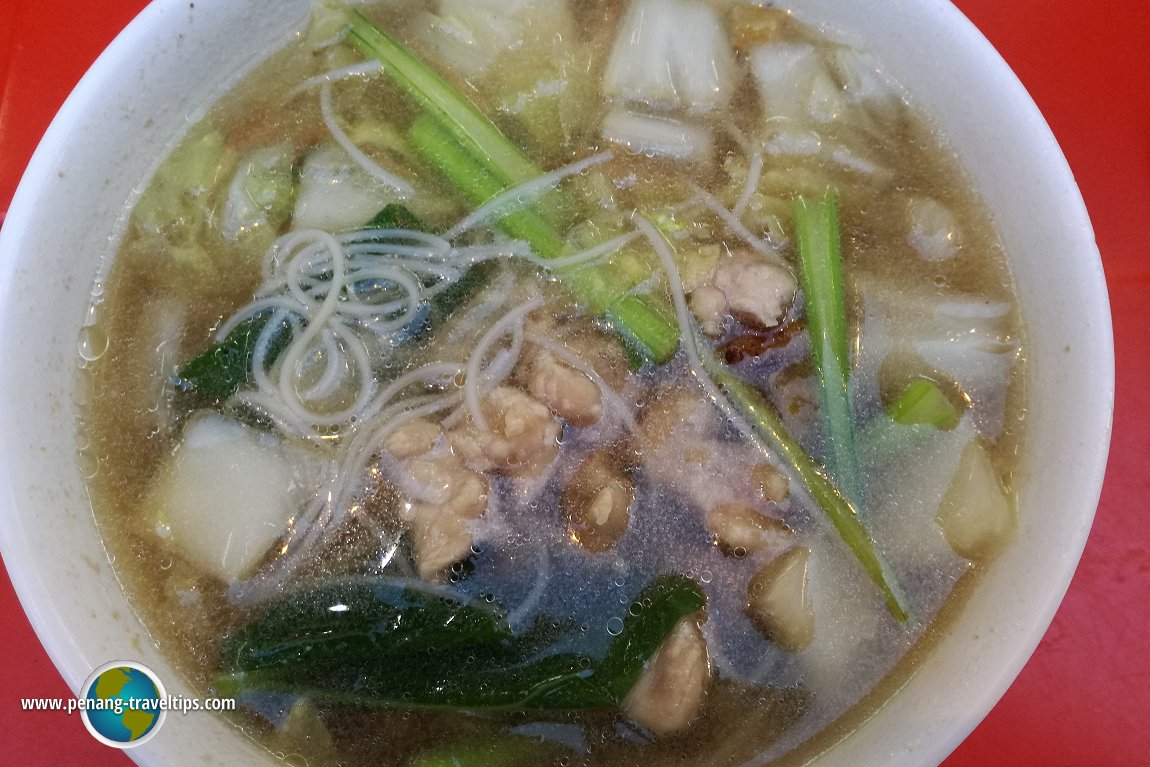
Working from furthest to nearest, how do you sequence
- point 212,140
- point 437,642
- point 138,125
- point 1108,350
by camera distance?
point 212,140, point 138,125, point 437,642, point 1108,350

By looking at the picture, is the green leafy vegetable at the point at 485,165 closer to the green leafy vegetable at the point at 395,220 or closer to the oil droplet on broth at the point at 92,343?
the green leafy vegetable at the point at 395,220

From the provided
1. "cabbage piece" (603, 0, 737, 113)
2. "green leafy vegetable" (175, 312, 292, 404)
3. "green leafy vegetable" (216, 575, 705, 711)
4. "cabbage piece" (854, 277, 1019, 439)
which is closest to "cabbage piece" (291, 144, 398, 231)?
"green leafy vegetable" (175, 312, 292, 404)

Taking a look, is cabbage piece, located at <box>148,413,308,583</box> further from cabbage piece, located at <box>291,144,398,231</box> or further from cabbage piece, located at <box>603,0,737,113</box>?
cabbage piece, located at <box>603,0,737,113</box>

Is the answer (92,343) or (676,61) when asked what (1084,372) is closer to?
(676,61)

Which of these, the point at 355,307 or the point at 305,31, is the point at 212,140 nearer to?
the point at 305,31

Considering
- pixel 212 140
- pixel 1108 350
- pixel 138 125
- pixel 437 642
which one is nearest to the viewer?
pixel 1108 350

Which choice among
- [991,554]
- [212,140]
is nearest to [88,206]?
[212,140]

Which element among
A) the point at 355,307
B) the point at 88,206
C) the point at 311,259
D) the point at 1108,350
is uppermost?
the point at 88,206
